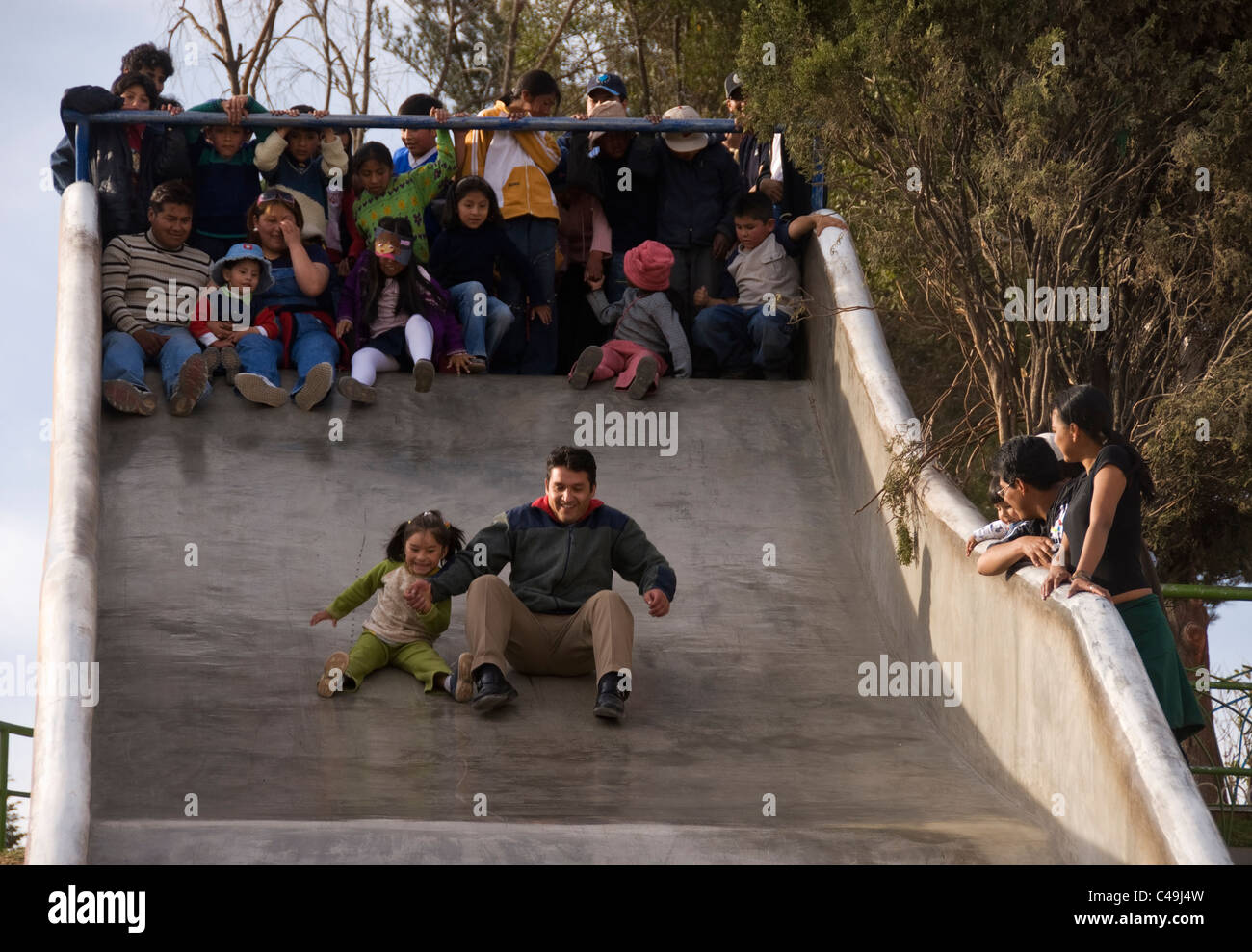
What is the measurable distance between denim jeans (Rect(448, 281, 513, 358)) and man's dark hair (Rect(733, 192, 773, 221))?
1543mm

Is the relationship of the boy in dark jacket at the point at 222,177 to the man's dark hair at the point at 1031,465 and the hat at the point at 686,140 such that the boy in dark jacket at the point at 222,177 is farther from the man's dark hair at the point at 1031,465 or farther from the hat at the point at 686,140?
the man's dark hair at the point at 1031,465

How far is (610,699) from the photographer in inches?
248

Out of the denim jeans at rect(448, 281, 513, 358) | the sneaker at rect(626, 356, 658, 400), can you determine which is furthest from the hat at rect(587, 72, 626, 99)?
the sneaker at rect(626, 356, 658, 400)

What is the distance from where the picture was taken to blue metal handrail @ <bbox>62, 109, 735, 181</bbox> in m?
9.42

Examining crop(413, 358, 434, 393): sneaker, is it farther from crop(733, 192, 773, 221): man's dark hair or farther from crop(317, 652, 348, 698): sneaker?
crop(317, 652, 348, 698): sneaker

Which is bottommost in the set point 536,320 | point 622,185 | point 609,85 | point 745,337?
point 745,337

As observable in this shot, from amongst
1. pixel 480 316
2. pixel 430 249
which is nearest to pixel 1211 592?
pixel 480 316

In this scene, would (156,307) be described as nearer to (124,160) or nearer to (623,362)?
(124,160)

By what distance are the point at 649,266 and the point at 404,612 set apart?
3.48 metres

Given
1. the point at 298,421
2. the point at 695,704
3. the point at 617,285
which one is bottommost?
the point at 695,704

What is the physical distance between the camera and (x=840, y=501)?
27.7 feet
